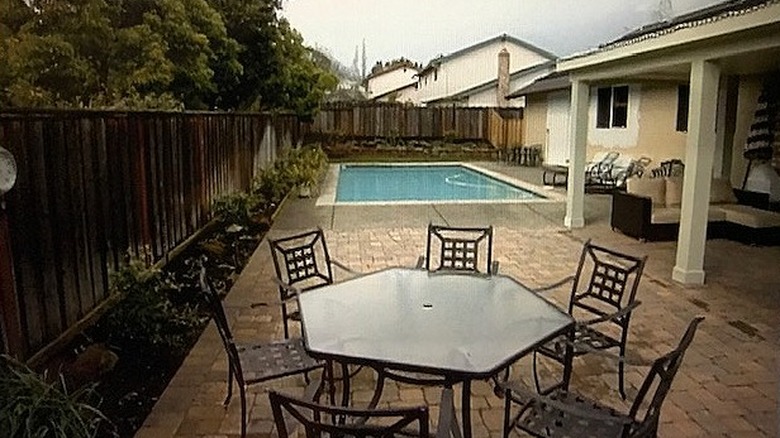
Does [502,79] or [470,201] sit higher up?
[502,79]

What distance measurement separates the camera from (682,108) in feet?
39.8

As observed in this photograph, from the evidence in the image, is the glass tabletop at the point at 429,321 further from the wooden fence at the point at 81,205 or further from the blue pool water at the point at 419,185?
the blue pool water at the point at 419,185

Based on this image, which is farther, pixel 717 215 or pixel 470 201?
pixel 470 201

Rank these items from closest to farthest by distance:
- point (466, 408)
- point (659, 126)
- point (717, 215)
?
1. point (466, 408)
2. point (717, 215)
3. point (659, 126)

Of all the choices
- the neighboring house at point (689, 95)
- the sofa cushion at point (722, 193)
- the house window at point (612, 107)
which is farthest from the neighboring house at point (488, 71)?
the sofa cushion at point (722, 193)

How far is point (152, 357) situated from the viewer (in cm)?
404

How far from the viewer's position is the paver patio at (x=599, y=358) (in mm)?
3221

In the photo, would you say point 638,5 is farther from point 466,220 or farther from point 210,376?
point 210,376

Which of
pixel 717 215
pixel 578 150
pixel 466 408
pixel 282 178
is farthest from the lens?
pixel 282 178

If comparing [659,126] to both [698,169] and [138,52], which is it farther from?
[138,52]

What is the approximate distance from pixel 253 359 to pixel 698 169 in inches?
186

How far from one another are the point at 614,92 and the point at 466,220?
7.75 meters

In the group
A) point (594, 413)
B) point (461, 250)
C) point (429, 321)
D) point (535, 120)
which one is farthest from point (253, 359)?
point (535, 120)

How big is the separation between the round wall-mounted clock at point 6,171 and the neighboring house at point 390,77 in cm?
3481
